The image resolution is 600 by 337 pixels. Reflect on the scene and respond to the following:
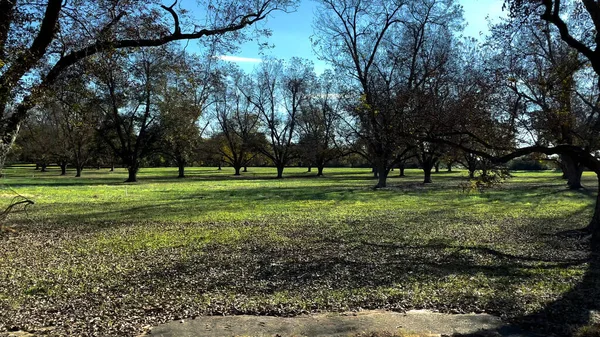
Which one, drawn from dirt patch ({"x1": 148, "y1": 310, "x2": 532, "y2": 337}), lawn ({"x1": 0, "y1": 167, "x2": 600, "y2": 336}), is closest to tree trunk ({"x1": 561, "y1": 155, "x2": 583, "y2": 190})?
lawn ({"x1": 0, "y1": 167, "x2": 600, "y2": 336})

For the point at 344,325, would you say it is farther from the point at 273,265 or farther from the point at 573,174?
the point at 573,174

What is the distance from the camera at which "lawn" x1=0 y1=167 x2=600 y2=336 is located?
5.75 m

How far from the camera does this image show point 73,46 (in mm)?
9875

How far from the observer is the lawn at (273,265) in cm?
575

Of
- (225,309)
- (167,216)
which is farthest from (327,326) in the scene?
(167,216)

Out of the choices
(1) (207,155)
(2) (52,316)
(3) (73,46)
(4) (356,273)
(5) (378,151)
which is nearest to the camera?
(2) (52,316)

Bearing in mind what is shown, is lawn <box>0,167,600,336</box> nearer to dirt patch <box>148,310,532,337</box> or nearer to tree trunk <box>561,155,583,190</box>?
dirt patch <box>148,310,532,337</box>

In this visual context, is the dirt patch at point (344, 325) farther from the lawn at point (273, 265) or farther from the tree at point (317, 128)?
the tree at point (317, 128)

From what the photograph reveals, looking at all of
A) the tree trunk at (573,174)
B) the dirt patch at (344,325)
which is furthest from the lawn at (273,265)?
the tree trunk at (573,174)

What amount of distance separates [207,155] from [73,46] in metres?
60.5

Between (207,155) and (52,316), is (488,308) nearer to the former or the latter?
(52,316)

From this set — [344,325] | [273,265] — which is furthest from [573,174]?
[344,325]

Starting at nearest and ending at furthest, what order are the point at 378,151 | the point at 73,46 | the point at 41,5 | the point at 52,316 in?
the point at 52,316 → the point at 41,5 → the point at 73,46 → the point at 378,151

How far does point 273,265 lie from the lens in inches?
321
